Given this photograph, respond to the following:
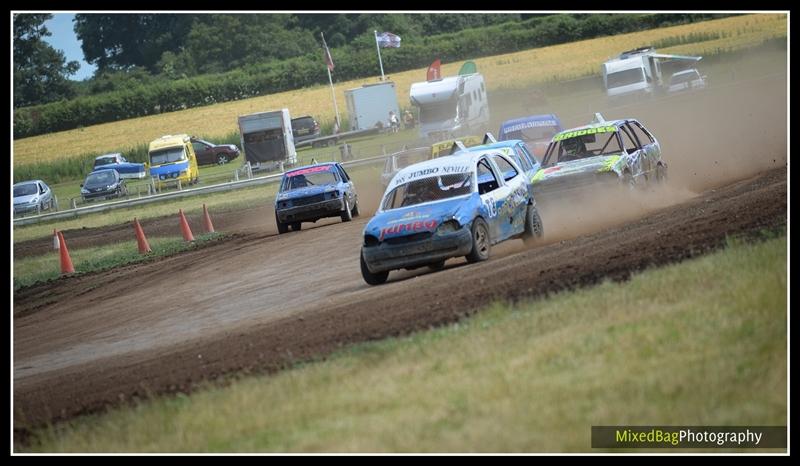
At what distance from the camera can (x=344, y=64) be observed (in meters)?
57.4

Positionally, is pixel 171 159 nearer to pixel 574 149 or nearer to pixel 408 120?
pixel 408 120

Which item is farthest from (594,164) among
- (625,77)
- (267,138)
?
(267,138)

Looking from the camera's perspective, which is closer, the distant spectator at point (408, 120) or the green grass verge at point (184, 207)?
the green grass verge at point (184, 207)

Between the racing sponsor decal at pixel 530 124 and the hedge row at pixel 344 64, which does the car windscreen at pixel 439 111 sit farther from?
the racing sponsor decal at pixel 530 124

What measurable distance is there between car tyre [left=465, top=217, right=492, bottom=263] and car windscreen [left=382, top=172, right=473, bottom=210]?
56 cm

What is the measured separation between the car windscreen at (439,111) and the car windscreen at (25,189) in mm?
16391

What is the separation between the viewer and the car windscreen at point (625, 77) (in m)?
51.8

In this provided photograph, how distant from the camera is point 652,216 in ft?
57.0

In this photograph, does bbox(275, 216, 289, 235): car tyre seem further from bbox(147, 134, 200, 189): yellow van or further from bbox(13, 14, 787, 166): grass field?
bbox(147, 134, 200, 189): yellow van

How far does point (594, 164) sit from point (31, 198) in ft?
96.5

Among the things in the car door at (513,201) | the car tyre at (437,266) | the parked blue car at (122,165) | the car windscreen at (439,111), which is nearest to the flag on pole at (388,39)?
the car windscreen at (439,111)

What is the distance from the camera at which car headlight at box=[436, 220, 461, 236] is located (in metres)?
14.5

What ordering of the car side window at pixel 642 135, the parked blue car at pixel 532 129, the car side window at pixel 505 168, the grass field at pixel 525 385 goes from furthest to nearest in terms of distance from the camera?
1. the parked blue car at pixel 532 129
2. the car side window at pixel 642 135
3. the car side window at pixel 505 168
4. the grass field at pixel 525 385

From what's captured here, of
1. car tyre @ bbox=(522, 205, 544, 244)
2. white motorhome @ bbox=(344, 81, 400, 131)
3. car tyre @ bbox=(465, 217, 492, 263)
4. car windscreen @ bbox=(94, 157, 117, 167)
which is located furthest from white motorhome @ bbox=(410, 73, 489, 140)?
car tyre @ bbox=(465, 217, 492, 263)
